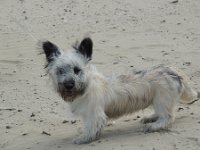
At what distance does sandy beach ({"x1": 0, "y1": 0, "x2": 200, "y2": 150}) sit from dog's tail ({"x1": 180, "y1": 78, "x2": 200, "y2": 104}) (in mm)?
178

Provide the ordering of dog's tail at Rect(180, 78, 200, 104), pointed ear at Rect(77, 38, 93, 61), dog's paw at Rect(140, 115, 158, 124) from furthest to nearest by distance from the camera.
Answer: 1. dog's paw at Rect(140, 115, 158, 124)
2. dog's tail at Rect(180, 78, 200, 104)
3. pointed ear at Rect(77, 38, 93, 61)


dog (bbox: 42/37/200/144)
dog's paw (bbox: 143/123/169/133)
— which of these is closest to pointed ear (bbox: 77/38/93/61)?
dog (bbox: 42/37/200/144)

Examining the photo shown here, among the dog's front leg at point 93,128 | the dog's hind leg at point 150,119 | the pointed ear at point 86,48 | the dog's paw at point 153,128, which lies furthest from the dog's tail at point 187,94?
the pointed ear at point 86,48

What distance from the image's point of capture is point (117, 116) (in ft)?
24.2

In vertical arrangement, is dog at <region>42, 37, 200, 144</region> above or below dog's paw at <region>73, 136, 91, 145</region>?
above

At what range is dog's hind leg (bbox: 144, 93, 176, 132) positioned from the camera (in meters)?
7.27

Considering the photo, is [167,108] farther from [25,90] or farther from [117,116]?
[25,90]

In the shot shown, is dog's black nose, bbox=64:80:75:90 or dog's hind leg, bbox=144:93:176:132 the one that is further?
dog's hind leg, bbox=144:93:176:132

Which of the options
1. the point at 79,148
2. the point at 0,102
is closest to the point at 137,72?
the point at 79,148

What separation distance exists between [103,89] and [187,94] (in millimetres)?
1105

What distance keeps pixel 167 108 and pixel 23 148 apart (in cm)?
171

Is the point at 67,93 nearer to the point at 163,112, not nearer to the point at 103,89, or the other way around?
the point at 103,89

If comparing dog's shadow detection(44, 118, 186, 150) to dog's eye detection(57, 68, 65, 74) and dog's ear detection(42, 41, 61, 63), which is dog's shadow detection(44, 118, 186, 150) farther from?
dog's ear detection(42, 41, 61, 63)

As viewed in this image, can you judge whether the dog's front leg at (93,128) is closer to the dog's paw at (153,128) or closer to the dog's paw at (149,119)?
the dog's paw at (153,128)
